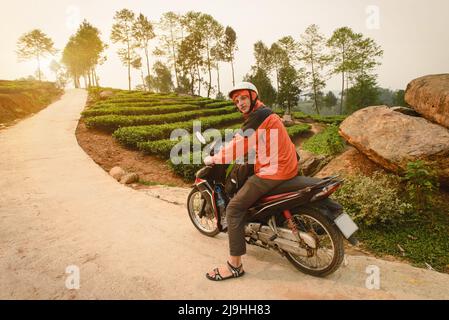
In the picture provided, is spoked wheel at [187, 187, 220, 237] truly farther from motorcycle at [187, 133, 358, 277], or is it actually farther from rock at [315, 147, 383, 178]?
rock at [315, 147, 383, 178]

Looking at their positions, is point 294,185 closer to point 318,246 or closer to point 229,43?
point 318,246

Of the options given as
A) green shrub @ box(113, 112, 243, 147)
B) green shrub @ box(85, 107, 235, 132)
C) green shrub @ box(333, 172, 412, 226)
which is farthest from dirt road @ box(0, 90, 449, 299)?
green shrub @ box(85, 107, 235, 132)

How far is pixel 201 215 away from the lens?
4.39 metres

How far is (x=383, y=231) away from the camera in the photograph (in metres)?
4.79

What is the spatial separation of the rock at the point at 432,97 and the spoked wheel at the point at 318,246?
544 cm

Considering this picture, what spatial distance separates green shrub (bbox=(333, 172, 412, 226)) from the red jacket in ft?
8.02

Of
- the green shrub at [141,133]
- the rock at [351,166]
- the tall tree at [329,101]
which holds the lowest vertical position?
the rock at [351,166]

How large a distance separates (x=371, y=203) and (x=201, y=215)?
10.2 ft

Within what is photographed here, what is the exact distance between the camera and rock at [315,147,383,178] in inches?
285

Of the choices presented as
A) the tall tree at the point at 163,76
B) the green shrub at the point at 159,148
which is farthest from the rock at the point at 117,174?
the tall tree at the point at 163,76

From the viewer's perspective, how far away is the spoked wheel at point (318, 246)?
3.08 metres

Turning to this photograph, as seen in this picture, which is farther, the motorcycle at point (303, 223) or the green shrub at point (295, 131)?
the green shrub at point (295, 131)

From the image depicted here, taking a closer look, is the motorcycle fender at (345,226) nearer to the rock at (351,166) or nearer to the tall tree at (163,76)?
the rock at (351,166)
